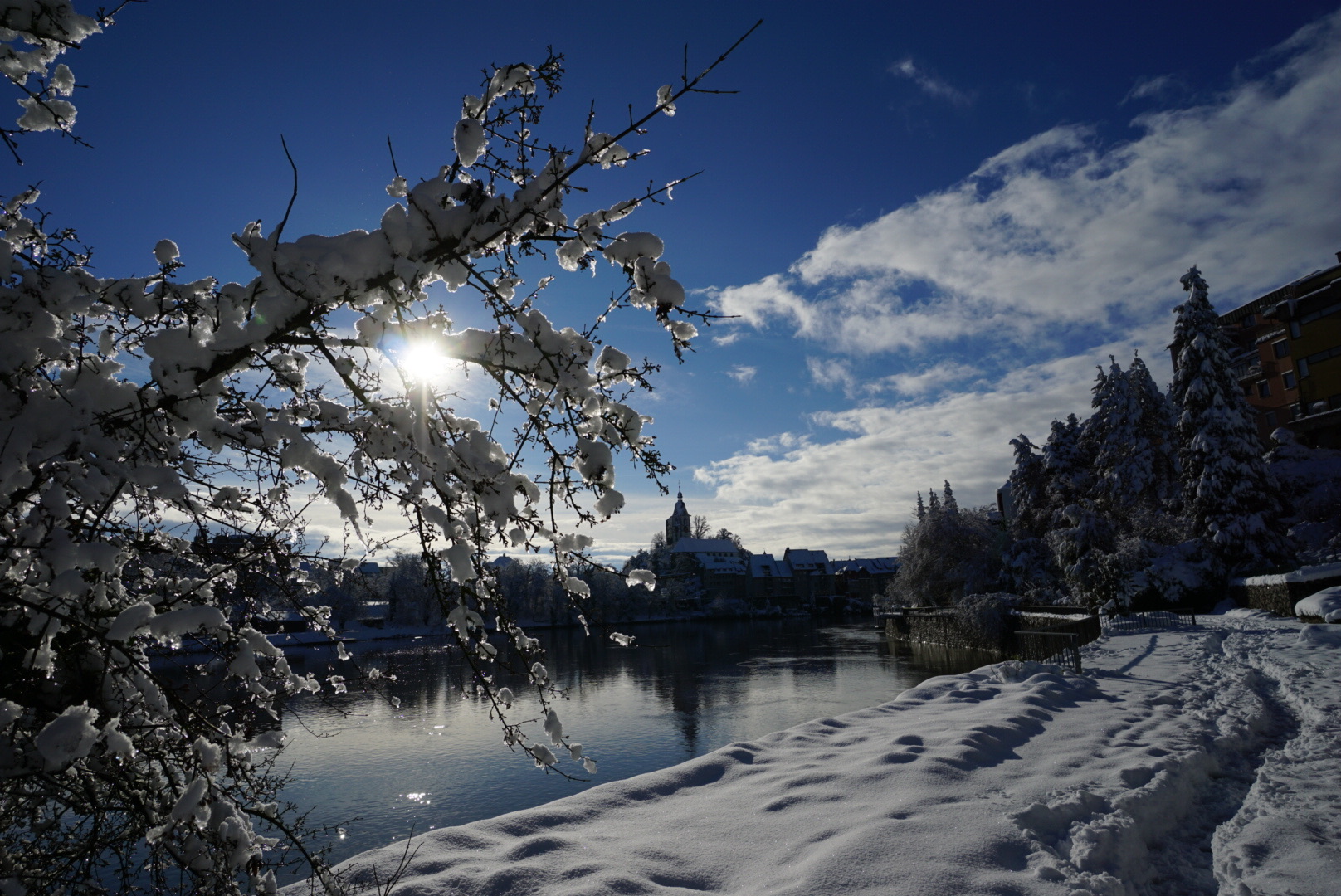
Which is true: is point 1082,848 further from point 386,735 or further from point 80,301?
point 386,735

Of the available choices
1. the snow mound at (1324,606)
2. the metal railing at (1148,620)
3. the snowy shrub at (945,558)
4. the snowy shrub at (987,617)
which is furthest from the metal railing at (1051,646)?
the snowy shrub at (945,558)

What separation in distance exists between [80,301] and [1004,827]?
6469 millimetres

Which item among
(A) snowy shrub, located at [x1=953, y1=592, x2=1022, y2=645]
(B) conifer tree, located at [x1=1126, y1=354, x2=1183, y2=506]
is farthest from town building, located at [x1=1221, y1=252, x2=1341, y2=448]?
(A) snowy shrub, located at [x1=953, y1=592, x2=1022, y2=645]

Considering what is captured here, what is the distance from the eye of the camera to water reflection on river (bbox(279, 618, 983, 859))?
11.6 meters

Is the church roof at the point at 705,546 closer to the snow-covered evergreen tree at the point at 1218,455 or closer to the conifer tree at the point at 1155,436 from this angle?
the conifer tree at the point at 1155,436

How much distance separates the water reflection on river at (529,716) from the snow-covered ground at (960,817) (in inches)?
80.2

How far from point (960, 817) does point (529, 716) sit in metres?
13.7

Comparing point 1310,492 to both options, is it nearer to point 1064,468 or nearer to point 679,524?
point 1064,468

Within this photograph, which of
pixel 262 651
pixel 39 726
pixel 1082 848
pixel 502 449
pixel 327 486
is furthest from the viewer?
pixel 1082 848

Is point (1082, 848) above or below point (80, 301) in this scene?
below

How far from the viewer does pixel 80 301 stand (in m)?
2.64

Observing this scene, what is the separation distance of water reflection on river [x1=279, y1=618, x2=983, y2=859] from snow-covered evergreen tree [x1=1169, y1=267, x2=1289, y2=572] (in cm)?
1072

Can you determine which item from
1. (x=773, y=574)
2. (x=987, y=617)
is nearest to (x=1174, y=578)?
(x=987, y=617)

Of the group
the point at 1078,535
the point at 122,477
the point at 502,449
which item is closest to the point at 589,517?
the point at 502,449
